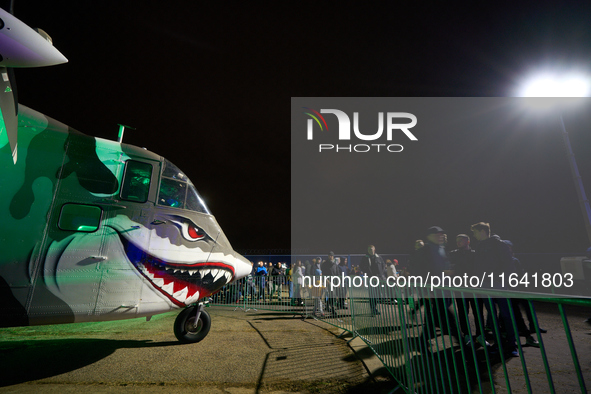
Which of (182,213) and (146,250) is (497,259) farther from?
(146,250)

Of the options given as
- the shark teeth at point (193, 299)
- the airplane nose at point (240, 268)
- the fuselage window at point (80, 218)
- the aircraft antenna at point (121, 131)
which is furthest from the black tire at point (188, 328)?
the aircraft antenna at point (121, 131)

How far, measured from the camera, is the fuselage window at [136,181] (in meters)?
4.20

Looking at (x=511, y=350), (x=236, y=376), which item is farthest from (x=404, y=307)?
(x=236, y=376)

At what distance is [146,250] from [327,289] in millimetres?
5639

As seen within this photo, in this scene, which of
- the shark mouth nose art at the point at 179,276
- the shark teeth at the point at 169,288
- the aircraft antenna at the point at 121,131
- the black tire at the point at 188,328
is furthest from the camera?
the black tire at the point at 188,328

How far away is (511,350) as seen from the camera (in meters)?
4.05

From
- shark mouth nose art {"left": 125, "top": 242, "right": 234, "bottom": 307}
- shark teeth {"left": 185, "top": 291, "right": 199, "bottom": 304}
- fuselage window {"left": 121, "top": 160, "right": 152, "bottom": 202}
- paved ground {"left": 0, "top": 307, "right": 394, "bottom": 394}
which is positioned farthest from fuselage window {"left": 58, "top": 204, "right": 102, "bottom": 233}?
paved ground {"left": 0, "top": 307, "right": 394, "bottom": 394}

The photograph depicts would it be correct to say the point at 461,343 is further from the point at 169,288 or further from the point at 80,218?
the point at 80,218

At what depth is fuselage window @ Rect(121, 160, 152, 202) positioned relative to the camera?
13.8ft

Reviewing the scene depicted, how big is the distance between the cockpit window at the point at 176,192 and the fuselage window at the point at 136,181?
0.76 feet

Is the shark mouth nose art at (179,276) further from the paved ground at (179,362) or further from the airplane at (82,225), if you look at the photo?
the paved ground at (179,362)

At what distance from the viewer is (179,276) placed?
14.4ft

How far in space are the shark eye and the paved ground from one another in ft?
6.43

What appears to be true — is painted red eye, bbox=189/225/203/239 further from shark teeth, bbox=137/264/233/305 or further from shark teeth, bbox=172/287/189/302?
shark teeth, bbox=172/287/189/302
